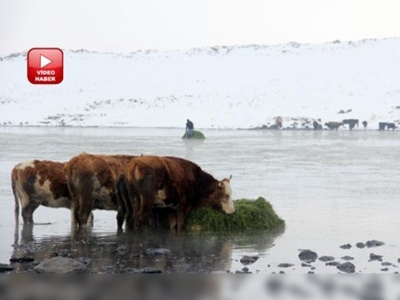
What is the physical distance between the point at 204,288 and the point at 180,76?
23.0 m

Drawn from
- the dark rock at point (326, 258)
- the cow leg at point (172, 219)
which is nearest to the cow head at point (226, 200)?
the cow leg at point (172, 219)

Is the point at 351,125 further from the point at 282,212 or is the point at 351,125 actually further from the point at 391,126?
the point at 282,212

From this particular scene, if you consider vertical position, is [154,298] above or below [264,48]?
below

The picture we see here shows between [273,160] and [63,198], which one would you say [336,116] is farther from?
[63,198]

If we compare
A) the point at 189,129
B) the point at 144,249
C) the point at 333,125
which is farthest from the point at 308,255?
the point at 333,125

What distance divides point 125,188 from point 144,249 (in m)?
2.15

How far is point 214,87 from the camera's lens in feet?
106

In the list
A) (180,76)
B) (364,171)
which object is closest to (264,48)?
(180,76)

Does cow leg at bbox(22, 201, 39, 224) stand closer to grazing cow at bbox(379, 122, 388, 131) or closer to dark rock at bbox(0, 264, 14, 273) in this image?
dark rock at bbox(0, 264, 14, 273)

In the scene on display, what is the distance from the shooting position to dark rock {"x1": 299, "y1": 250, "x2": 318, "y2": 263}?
10352 mm

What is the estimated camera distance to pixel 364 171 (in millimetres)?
23719

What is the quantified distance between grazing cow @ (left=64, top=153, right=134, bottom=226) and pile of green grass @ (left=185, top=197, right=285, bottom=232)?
4.21 feet

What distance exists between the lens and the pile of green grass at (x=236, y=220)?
13180 mm

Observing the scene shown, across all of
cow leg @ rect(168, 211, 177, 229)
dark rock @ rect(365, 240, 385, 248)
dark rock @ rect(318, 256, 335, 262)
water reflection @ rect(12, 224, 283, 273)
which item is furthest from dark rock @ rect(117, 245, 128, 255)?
dark rock @ rect(365, 240, 385, 248)
